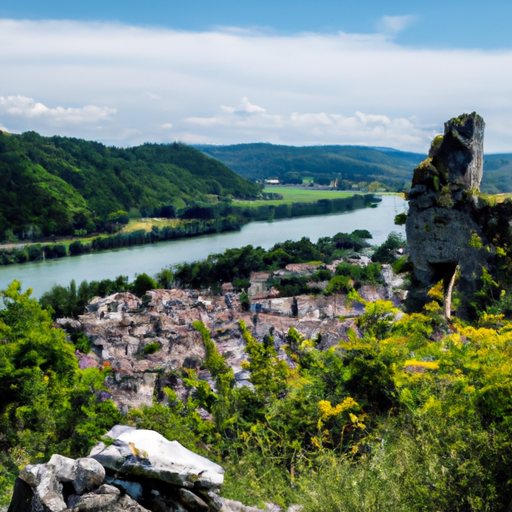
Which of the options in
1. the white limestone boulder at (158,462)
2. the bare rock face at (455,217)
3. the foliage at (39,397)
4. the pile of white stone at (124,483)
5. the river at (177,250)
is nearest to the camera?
the pile of white stone at (124,483)

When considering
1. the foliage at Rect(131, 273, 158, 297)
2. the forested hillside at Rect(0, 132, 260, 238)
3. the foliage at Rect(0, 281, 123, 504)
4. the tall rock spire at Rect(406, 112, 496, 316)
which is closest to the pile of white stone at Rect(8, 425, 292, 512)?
the foliage at Rect(0, 281, 123, 504)

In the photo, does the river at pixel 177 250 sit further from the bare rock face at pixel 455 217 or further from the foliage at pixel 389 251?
the bare rock face at pixel 455 217

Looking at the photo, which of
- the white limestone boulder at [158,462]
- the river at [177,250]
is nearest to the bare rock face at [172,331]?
the white limestone boulder at [158,462]

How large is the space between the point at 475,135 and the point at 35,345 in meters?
9.07

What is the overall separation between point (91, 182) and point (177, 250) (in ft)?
100

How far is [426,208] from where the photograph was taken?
10258 mm

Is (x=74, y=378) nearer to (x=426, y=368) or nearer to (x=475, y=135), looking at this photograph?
(x=426, y=368)

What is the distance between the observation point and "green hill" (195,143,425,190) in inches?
5186

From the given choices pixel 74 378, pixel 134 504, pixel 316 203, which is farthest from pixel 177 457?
pixel 316 203

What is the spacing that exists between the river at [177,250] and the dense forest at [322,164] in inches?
1526

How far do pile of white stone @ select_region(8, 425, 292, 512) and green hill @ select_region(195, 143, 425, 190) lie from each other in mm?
105564

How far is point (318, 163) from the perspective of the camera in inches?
5822

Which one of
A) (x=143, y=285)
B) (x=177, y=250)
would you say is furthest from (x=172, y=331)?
(x=177, y=250)

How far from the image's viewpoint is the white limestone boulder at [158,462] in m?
3.94
